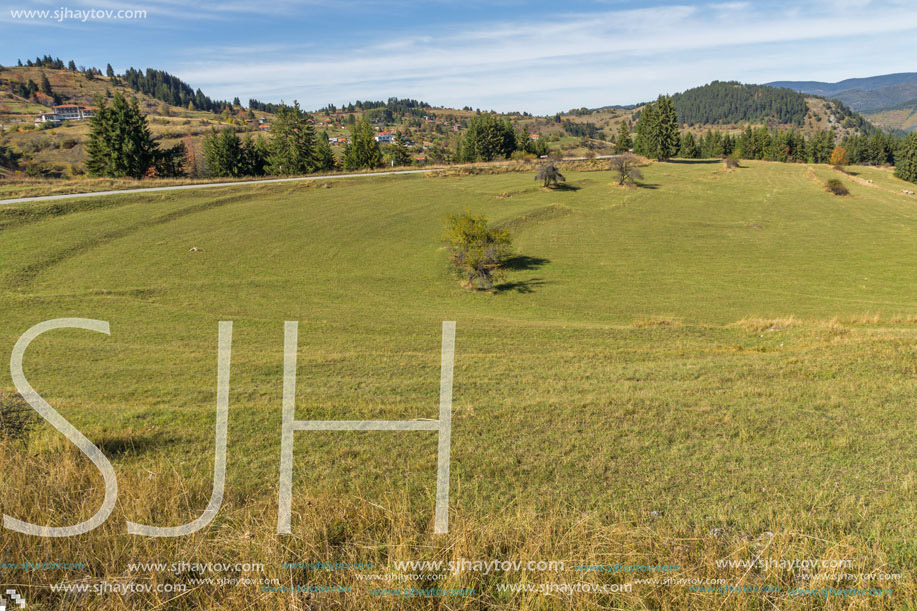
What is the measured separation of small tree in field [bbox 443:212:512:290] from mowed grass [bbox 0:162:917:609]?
1614 mm

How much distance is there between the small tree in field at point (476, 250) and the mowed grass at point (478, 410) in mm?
1614

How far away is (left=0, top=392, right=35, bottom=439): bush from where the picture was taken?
6762mm

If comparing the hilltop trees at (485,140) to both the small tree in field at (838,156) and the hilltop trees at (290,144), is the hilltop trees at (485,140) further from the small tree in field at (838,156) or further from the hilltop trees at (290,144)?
the small tree in field at (838,156)

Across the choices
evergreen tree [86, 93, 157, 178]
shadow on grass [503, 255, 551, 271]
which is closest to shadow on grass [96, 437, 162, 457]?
shadow on grass [503, 255, 551, 271]

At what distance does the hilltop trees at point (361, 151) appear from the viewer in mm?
78000

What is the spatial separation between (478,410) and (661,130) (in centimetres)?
10396

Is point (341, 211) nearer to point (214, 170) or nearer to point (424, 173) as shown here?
point (424, 173)

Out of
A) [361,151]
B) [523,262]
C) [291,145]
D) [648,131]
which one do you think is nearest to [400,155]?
[361,151]

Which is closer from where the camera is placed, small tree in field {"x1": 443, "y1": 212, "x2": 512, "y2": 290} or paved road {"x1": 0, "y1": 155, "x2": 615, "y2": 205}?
small tree in field {"x1": 443, "y1": 212, "x2": 512, "y2": 290}

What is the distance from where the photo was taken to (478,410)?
10.1 m

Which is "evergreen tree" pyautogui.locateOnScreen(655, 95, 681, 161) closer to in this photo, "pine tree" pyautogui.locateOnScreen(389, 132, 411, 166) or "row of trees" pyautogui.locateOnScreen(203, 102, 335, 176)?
"pine tree" pyautogui.locateOnScreen(389, 132, 411, 166)

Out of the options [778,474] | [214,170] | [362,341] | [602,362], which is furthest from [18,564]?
[214,170]

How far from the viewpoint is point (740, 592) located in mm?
3395

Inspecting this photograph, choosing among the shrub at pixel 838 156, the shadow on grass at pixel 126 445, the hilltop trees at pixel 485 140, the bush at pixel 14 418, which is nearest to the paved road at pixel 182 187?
the hilltop trees at pixel 485 140
